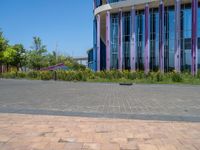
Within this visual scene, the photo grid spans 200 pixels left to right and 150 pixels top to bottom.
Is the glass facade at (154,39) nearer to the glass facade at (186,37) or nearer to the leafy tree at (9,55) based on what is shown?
the glass facade at (186,37)

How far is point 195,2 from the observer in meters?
39.9

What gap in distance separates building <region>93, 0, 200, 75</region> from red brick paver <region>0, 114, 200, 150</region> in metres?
31.9

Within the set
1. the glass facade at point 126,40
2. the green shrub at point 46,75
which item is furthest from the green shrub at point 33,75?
the glass facade at point 126,40

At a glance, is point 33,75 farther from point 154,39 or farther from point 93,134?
point 93,134

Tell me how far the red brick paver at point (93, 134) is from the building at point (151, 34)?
31.9 meters

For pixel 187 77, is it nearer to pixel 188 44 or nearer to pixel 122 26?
pixel 188 44

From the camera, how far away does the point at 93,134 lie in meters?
7.07

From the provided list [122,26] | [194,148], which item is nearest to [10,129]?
[194,148]

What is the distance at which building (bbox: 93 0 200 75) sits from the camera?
41.3 metres

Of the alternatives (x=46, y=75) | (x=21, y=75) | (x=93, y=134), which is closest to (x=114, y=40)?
(x=46, y=75)

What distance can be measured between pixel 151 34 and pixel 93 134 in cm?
3955

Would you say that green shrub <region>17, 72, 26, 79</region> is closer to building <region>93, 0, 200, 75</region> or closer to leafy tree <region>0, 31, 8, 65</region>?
building <region>93, 0, 200, 75</region>

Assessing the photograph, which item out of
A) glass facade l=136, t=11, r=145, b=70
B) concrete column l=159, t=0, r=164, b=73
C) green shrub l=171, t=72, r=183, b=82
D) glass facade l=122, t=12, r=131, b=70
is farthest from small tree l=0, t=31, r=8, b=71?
green shrub l=171, t=72, r=183, b=82

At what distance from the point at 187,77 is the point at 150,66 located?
13.0m
